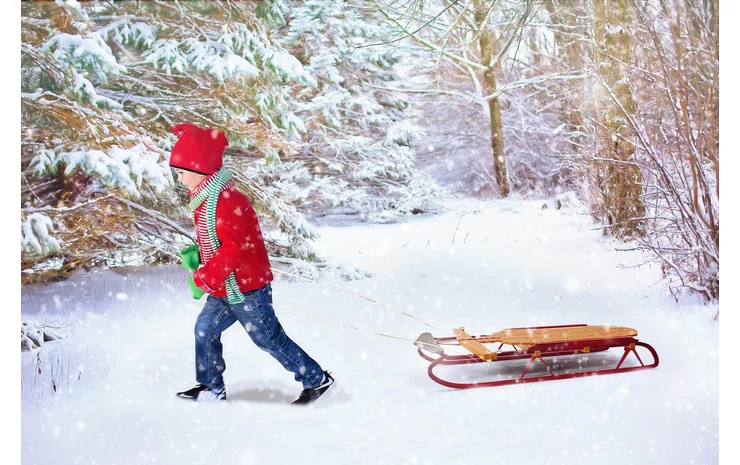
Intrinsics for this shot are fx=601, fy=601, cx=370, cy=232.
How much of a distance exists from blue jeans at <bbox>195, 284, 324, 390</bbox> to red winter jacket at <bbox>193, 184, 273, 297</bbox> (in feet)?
0.23

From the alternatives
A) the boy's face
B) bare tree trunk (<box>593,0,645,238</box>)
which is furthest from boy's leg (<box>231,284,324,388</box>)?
bare tree trunk (<box>593,0,645,238</box>)

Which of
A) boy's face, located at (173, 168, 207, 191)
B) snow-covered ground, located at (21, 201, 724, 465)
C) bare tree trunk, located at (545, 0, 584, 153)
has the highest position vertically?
bare tree trunk, located at (545, 0, 584, 153)

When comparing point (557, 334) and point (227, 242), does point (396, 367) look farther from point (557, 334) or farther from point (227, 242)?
point (227, 242)

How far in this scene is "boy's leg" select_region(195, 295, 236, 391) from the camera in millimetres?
2314

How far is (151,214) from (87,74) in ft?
2.52

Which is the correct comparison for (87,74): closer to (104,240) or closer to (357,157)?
(104,240)

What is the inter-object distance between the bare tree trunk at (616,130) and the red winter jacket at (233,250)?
2094mm

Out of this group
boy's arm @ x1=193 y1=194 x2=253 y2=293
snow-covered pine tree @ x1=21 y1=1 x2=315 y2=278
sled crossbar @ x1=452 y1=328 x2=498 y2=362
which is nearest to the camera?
boy's arm @ x1=193 y1=194 x2=253 y2=293

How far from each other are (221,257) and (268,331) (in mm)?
344

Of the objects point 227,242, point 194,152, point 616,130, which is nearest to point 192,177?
point 194,152

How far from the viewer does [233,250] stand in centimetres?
218

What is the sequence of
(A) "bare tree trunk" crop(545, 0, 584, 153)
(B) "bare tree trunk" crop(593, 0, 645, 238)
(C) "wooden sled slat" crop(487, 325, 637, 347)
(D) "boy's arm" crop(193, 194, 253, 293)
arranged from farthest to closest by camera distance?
(A) "bare tree trunk" crop(545, 0, 584, 153) < (B) "bare tree trunk" crop(593, 0, 645, 238) < (C) "wooden sled slat" crop(487, 325, 637, 347) < (D) "boy's arm" crop(193, 194, 253, 293)

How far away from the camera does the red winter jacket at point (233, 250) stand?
7.11 feet

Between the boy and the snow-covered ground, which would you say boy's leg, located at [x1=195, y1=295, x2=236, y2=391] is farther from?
the snow-covered ground
